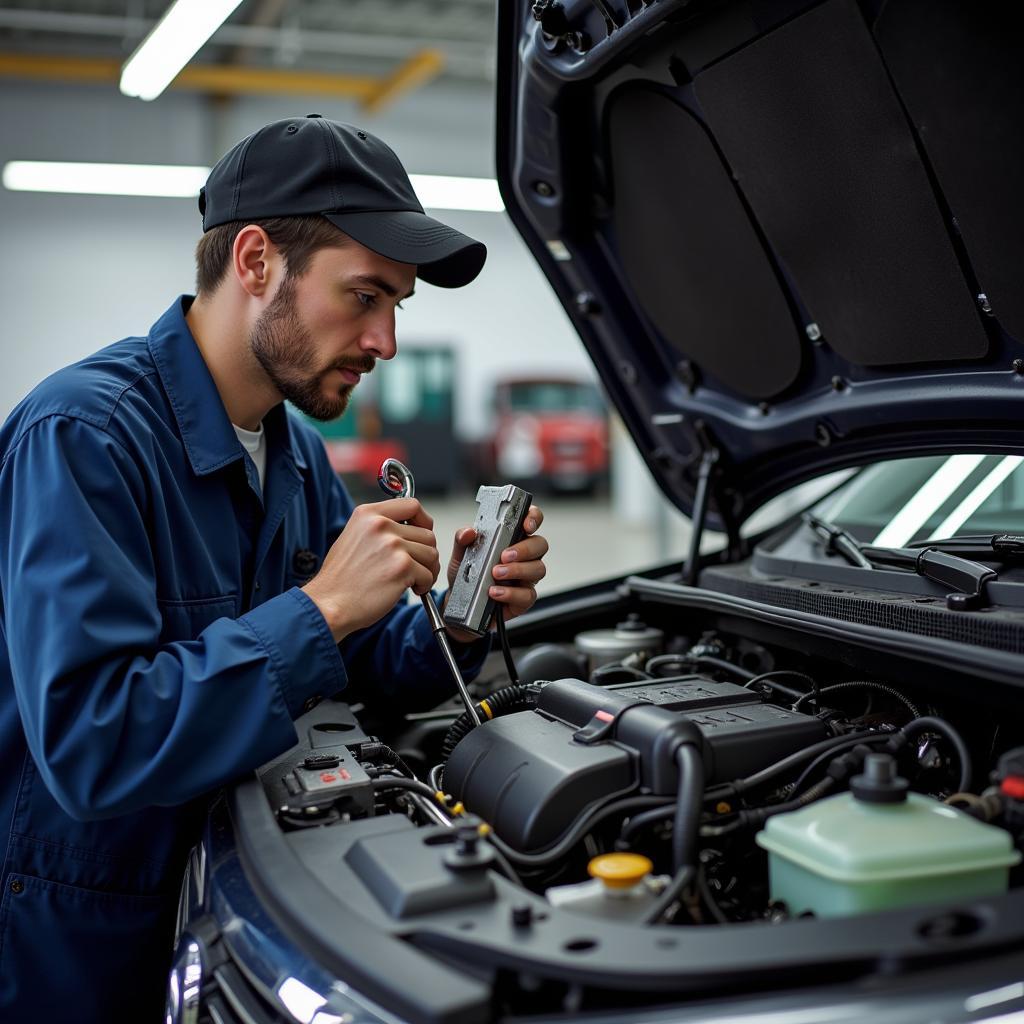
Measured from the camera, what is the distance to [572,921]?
2.87ft

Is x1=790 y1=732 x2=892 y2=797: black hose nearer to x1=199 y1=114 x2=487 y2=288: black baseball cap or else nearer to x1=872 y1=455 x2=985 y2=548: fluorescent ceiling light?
x1=872 y1=455 x2=985 y2=548: fluorescent ceiling light

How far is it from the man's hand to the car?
0.10 meters

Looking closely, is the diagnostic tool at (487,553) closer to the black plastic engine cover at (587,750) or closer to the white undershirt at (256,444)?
the black plastic engine cover at (587,750)

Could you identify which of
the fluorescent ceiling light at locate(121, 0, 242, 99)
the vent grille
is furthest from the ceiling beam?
the vent grille

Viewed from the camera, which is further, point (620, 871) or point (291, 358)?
point (291, 358)

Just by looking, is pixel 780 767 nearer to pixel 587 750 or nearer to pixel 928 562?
pixel 587 750

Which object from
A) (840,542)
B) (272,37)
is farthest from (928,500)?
(272,37)

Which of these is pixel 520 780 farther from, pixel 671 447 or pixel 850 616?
pixel 671 447

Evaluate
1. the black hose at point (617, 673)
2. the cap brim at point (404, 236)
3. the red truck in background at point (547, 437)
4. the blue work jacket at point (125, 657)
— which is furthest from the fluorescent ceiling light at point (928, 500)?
the red truck in background at point (547, 437)

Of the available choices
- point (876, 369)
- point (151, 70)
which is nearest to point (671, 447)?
point (876, 369)

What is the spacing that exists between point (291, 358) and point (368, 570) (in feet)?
1.26

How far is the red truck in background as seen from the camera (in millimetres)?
11266

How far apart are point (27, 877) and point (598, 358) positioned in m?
1.37

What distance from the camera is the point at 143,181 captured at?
8.71 meters
